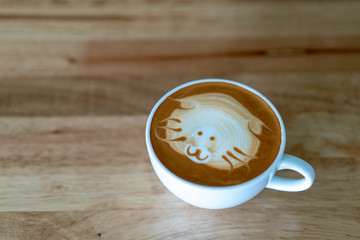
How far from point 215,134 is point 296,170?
129mm

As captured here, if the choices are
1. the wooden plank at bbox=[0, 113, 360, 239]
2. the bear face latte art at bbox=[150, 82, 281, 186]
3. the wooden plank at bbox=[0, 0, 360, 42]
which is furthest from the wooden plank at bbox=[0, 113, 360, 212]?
the wooden plank at bbox=[0, 0, 360, 42]

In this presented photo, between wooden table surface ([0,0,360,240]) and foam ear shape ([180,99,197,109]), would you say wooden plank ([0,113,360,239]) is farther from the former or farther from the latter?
foam ear shape ([180,99,197,109])

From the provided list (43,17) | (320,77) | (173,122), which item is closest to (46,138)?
(173,122)

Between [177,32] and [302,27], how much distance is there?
32cm

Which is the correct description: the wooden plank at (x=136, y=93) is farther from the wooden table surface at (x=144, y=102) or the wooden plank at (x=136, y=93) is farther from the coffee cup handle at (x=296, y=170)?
the coffee cup handle at (x=296, y=170)

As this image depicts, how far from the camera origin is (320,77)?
0.71 m

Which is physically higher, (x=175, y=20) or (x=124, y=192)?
(x=175, y=20)

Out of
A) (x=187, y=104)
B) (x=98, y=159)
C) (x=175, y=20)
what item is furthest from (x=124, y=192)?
(x=175, y=20)

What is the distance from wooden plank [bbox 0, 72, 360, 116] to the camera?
65 cm

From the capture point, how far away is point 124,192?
538 mm

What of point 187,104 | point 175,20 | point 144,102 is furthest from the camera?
point 175,20

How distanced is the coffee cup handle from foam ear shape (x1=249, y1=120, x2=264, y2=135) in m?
0.06

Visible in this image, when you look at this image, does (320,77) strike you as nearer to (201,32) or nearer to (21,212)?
(201,32)

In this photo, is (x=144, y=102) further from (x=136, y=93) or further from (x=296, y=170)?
(x=296, y=170)
